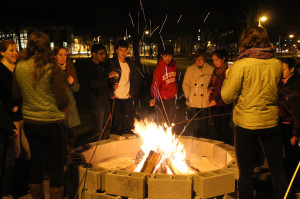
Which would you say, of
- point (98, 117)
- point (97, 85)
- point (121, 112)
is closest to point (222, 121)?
point (121, 112)

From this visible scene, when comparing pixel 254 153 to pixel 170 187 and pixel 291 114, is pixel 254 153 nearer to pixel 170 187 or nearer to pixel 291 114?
pixel 170 187

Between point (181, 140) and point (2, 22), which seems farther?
point (2, 22)

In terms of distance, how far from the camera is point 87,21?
20734 millimetres

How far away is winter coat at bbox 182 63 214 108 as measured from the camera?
21.0 feet

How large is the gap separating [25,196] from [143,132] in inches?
86.0

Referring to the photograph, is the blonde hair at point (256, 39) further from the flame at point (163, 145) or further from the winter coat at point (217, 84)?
the winter coat at point (217, 84)

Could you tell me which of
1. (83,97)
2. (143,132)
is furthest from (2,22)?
(143,132)

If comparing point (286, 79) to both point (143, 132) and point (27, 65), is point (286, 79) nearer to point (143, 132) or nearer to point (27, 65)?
point (143, 132)

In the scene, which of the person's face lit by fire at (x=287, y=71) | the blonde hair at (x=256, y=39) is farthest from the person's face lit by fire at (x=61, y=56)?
the person's face lit by fire at (x=287, y=71)

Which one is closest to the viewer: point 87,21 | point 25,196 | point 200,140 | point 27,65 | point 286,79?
point 27,65

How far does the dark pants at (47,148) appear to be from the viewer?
3.68 meters

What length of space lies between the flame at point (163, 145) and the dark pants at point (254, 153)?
1310mm

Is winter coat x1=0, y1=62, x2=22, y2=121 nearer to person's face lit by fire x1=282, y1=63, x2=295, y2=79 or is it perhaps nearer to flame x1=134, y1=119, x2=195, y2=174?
flame x1=134, y1=119, x2=195, y2=174

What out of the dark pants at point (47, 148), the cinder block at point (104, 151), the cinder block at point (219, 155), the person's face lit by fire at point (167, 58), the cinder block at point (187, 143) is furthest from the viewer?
the person's face lit by fire at point (167, 58)
